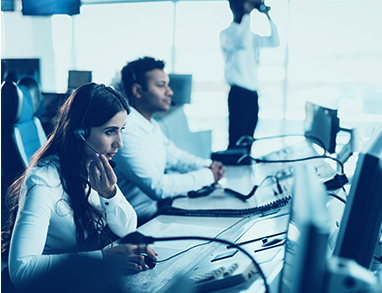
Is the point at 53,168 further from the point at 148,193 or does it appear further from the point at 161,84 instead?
the point at 161,84

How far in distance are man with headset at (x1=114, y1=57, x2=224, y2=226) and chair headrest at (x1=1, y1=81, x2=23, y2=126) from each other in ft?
1.36

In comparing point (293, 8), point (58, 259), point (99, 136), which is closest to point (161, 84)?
point (99, 136)

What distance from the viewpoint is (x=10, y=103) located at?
4.29 ft

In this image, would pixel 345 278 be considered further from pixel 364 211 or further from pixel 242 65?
pixel 242 65

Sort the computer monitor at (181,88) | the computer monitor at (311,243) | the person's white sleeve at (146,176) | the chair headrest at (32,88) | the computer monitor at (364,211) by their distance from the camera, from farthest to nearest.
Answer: the computer monitor at (181,88) < the chair headrest at (32,88) < the person's white sleeve at (146,176) < the computer monitor at (364,211) < the computer monitor at (311,243)

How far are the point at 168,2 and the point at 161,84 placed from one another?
3.87m

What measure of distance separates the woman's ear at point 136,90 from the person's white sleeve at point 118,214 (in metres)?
0.64

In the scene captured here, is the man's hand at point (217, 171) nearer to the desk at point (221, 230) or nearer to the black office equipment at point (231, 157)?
the desk at point (221, 230)

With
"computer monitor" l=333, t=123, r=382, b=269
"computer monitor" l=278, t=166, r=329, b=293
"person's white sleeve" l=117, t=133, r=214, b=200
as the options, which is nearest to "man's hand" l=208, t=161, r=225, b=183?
"person's white sleeve" l=117, t=133, r=214, b=200

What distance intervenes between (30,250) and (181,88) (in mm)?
2229

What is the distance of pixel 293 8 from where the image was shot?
453cm

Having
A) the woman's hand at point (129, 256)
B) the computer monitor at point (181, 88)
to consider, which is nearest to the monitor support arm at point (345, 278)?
the woman's hand at point (129, 256)

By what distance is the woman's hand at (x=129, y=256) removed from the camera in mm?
696

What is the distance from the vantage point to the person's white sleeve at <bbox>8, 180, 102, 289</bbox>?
71cm
